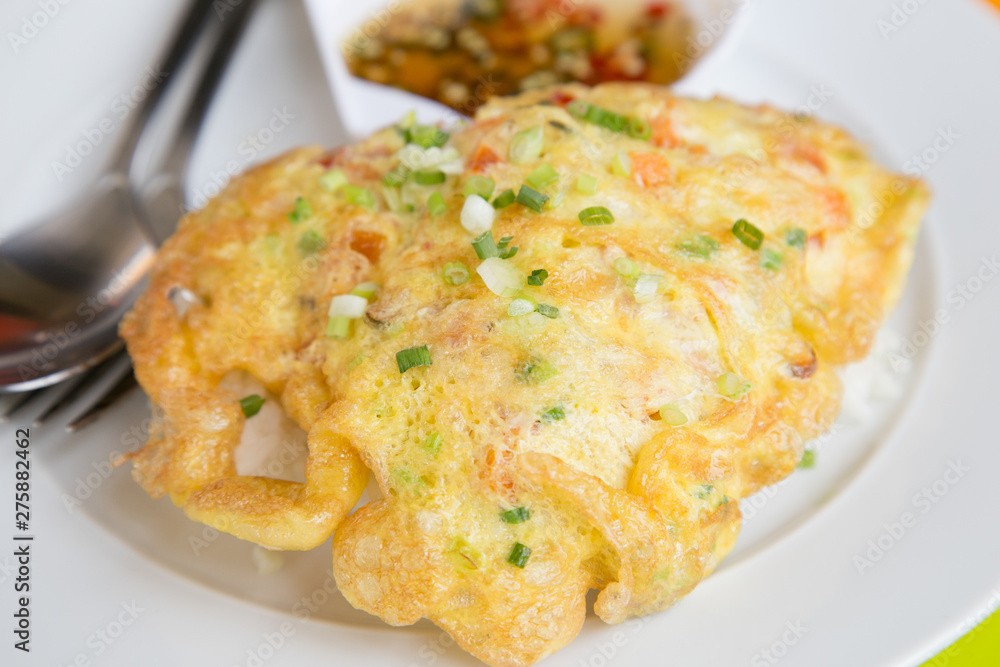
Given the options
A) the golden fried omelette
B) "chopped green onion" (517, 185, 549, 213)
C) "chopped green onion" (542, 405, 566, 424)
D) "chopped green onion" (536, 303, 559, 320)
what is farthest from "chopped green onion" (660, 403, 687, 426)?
"chopped green onion" (517, 185, 549, 213)

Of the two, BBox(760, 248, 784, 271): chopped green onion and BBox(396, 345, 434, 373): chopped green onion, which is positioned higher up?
BBox(760, 248, 784, 271): chopped green onion

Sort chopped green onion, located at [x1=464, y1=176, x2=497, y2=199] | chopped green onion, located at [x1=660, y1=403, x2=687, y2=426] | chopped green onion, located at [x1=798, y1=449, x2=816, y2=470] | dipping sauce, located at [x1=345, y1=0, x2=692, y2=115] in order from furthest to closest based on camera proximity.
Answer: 1. dipping sauce, located at [x1=345, y1=0, x2=692, y2=115]
2. chopped green onion, located at [x1=798, y1=449, x2=816, y2=470]
3. chopped green onion, located at [x1=464, y1=176, x2=497, y2=199]
4. chopped green onion, located at [x1=660, y1=403, x2=687, y2=426]

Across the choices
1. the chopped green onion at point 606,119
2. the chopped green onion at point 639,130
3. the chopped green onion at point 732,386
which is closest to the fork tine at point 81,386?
the chopped green onion at point 606,119

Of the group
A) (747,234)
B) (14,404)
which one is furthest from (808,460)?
(14,404)

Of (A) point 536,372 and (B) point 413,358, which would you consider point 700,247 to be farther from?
(B) point 413,358

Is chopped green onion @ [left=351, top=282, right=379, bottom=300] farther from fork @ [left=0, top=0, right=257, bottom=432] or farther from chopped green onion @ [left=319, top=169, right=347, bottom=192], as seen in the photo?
fork @ [left=0, top=0, right=257, bottom=432]
